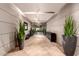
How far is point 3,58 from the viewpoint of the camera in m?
2.10

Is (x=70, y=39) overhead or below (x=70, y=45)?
overhead

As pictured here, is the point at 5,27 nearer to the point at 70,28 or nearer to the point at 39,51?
the point at 39,51

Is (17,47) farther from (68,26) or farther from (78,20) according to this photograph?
(78,20)

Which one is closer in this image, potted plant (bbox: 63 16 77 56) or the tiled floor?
potted plant (bbox: 63 16 77 56)

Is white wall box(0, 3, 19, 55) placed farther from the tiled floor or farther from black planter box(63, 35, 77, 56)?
black planter box(63, 35, 77, 56)

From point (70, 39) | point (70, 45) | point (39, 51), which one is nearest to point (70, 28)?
point (70, 39)

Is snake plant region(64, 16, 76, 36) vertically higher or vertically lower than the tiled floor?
higher

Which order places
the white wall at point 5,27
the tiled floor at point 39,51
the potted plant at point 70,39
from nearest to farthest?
the white wall at point 5,27
the potted plant at point 70,39
the tiled floor at point 39,51

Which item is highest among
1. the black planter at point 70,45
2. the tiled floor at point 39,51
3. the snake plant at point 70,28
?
the snake plant at point 70,28

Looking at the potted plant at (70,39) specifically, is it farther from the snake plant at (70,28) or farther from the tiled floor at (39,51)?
the tiled floor at (39,51)

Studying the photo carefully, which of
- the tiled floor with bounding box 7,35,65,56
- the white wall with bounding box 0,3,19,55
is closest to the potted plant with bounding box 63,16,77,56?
the tiled floor with bounding box 7,35,65,56

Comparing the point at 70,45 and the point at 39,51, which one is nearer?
the point at 70,45

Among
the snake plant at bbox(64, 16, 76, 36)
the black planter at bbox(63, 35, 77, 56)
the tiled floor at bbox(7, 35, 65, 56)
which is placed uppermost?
the snake plant at bbox(64, 16, 76, 36)

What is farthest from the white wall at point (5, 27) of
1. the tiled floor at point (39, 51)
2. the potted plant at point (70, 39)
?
the potted plant at point (70, 39)
